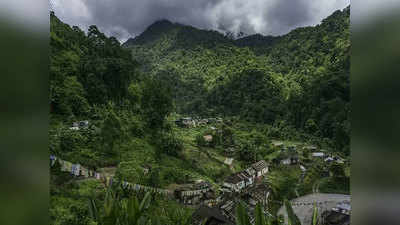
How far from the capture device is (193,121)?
4.15m

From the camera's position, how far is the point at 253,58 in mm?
4590

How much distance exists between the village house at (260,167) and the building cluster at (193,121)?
37.6 inches

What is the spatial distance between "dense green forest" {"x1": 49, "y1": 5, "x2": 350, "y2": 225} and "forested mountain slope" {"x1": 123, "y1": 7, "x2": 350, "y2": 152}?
18 mm

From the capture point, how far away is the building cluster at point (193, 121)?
416 cm

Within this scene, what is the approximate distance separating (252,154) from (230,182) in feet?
1.87

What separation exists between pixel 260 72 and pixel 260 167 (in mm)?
1714

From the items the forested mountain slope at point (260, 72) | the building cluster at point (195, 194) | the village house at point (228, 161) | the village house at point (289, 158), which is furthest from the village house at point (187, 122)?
the village house at point (289, 158)

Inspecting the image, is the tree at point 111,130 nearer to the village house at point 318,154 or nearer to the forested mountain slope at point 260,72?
the forested mountain slope at point 260,72

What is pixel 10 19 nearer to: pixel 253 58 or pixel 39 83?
pixel 39 83

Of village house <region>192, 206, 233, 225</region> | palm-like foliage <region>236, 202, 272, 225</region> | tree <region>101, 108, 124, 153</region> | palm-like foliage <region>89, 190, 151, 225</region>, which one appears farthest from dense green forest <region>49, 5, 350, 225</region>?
palm-like foliage <region>236, 202, 272, 225</region>

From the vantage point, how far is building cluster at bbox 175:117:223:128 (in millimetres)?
4162

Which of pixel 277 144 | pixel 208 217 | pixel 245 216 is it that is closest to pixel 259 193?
pixel 277 144

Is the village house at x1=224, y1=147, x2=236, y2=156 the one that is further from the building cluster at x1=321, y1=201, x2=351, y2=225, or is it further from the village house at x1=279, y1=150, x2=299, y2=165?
the building cluster at x1=321, y1=201, x2=351, y2=225

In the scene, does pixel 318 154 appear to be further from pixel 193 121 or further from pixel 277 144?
pixel 193 121
